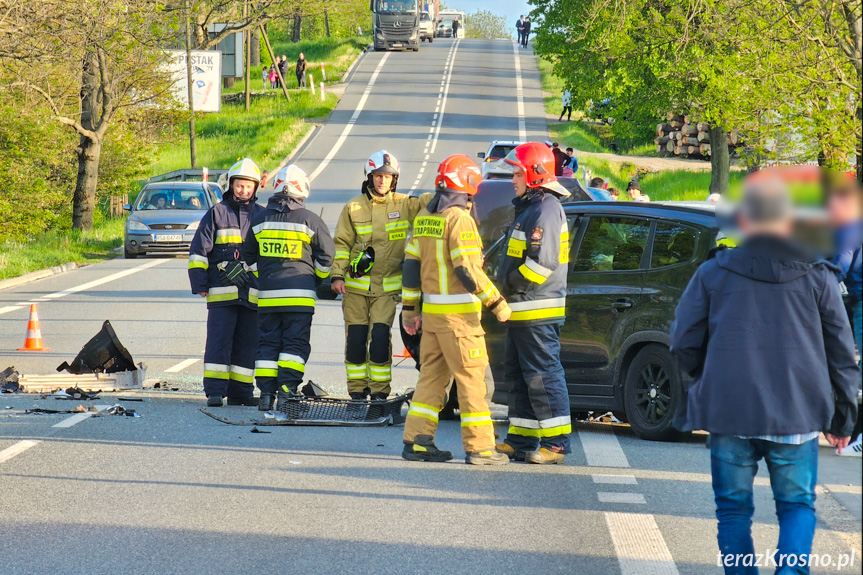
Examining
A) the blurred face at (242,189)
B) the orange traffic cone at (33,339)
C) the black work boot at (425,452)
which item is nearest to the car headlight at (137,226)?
the orange traffic cone at (33,339)

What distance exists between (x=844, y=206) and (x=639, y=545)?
3342 millimetres

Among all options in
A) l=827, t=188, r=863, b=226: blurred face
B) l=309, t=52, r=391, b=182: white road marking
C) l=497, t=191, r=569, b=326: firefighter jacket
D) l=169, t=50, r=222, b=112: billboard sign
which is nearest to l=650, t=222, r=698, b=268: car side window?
l=497, t=191, r=569, b=326: firefighter jacket

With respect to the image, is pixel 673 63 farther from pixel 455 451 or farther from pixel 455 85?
pixel 455 85

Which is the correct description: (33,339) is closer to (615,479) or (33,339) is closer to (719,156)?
(615,479)

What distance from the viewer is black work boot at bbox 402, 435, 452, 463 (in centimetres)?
750

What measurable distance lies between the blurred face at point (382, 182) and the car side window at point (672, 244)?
A: 2.16 m

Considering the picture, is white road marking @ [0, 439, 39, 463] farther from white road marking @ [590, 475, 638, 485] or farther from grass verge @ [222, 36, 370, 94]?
grass verge @ [222, 36, 370, 94]

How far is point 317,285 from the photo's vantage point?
9469 mm

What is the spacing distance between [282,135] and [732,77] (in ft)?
98.6

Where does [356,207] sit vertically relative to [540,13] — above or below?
below

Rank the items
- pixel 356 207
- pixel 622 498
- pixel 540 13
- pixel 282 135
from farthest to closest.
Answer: pixel 282 135
pixel 540 13
pixel 356 207
pixel 622 498

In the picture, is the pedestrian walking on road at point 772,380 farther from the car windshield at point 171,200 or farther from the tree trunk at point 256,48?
the tree trunk at point 256,48

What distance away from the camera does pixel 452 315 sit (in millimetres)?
7477

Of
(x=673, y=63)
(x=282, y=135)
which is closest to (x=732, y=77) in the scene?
(x=673, y=63)
